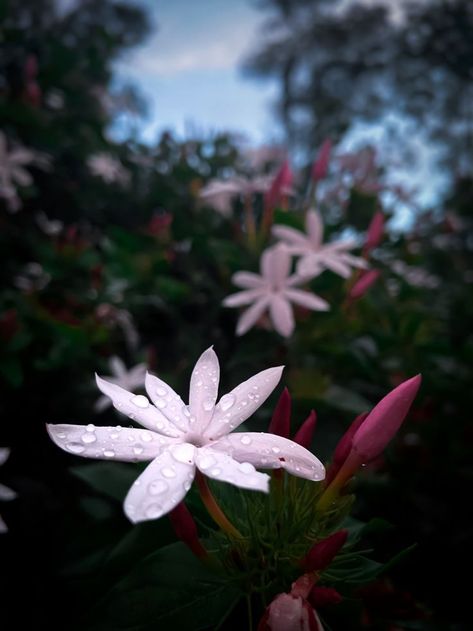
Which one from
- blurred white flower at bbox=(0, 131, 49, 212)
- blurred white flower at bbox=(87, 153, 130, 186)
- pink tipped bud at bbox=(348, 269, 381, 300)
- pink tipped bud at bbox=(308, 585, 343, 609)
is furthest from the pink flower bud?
blurred white flower at bbox=(87, 153, 130, 186)

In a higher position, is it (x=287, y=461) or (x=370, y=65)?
(x=370, y=65)

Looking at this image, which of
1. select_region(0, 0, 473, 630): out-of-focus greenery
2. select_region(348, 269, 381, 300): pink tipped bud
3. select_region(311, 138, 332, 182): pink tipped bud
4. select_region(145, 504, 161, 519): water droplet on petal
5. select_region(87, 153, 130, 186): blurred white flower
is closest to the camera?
select_region(145, 504, 161, 519): water droplet on petal

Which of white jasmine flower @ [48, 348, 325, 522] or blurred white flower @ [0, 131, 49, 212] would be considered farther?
blurred white flower @ [0, 131, 49, 212]

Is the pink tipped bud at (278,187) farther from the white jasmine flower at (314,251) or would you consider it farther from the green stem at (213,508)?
the green stem at (213,508)

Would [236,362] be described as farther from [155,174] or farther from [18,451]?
[155,174]

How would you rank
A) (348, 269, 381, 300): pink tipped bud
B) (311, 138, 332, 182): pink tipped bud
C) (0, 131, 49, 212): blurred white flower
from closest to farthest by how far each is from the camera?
(348, 269, 381, 300): pink tipped bud → (311, 138, 332, 182): pink tipped bud → (0, 131, 49, 212): blurred white flower

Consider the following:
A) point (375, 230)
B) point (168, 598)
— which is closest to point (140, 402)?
point (168, 598)

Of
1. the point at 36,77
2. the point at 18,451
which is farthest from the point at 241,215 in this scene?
the point at 36,77

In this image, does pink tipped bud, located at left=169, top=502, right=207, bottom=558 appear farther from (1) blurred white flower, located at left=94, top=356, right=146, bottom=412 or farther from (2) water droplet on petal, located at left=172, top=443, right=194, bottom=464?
(1) blurred white flower, located at left=94, top=356, right=146, bottom=412
